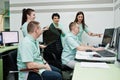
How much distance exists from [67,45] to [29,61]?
1222 millimetres

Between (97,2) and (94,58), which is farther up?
(97,2)

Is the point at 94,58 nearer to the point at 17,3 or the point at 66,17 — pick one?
the point at 66,17

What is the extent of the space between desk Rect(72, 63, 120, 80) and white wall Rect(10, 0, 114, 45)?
314cm

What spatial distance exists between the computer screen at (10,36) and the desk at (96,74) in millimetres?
3235

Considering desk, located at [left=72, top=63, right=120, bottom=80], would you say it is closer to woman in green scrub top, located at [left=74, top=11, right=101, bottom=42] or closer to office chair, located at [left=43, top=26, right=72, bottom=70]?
office chair, located at [left=43, top=26, right=72, bottom=70]

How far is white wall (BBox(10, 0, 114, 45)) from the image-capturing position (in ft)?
16.8

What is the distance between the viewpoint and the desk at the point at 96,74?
1.73 m

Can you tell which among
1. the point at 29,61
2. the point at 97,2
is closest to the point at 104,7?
the point at 97,2

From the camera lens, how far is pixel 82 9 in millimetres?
5211

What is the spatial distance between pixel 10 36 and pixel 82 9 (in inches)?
73.6

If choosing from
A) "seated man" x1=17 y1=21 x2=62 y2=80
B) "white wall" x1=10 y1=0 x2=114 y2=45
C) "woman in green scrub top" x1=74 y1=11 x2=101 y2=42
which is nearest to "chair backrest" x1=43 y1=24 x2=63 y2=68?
"woman in green scrub top" x1=74 y1=11 x2=101 y2=42

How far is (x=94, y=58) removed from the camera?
8.89 ft

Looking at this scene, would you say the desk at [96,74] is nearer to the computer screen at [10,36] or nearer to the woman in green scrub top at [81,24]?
the woman in green scrub top at [81,24]

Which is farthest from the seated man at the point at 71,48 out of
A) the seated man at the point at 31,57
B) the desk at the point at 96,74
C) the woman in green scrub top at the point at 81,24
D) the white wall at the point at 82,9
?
the white wall at the point at 82,9
